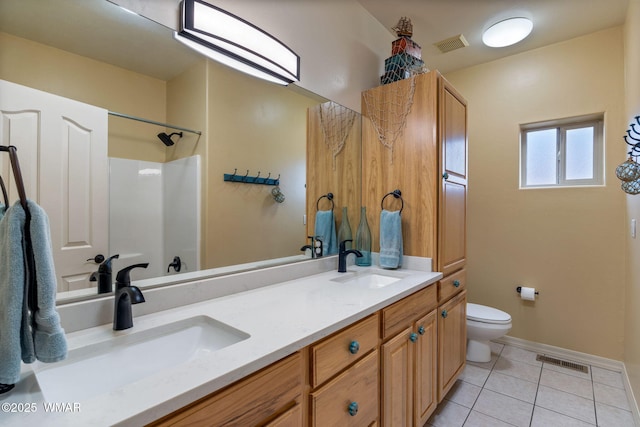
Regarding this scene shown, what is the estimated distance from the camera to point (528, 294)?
2.55 metres

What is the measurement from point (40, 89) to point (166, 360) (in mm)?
890

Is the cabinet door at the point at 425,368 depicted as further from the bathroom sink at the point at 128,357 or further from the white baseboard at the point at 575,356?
the white baseboard at the point at 575,356

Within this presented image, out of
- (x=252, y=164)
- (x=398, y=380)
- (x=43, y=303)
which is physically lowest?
(x=398, y=380)

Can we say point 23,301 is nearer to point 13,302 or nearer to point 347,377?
point 13,302

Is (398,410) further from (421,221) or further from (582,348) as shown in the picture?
(582,348)

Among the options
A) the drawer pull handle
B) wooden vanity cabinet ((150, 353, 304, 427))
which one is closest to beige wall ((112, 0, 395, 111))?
wooden vanity cabinet ((150, 353, 304, 427))

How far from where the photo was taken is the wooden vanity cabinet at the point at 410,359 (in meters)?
1.25

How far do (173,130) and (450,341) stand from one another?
6.44ft

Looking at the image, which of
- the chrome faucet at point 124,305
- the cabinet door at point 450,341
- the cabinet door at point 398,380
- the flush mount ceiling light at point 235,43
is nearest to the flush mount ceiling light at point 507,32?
the flush mount ceiling light at point 235,43

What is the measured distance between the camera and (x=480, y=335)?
2307mm

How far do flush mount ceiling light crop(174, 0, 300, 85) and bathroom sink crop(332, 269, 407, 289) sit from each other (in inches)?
44.6

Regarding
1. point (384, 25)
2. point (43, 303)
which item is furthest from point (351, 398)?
point (384, 25)

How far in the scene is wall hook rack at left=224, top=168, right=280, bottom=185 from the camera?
1.38 metres

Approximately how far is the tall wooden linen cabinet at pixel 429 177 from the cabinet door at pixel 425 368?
3 centimetres
